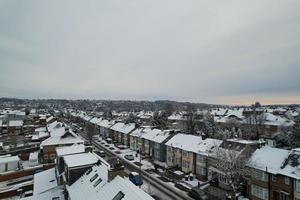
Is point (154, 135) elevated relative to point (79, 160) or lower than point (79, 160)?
lower

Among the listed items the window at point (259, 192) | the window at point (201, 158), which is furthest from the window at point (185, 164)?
the window at point (259, 192)

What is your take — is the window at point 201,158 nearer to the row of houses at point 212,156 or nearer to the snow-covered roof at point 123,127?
the row of houses at point 212,156

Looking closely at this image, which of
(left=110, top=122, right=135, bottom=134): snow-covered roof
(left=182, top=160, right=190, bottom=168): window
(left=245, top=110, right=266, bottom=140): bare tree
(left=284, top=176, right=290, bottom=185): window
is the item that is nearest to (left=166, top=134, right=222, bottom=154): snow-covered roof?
(left=182, top=160, right=190, bottom=168): window

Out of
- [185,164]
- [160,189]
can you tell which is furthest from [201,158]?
[160,189]

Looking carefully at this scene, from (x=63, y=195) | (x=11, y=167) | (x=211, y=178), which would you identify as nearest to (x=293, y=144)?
(x=211, y=178)

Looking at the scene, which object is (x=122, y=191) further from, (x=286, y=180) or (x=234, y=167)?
(x=286, y=180)

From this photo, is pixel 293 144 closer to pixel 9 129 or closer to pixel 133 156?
pixel 133 156
